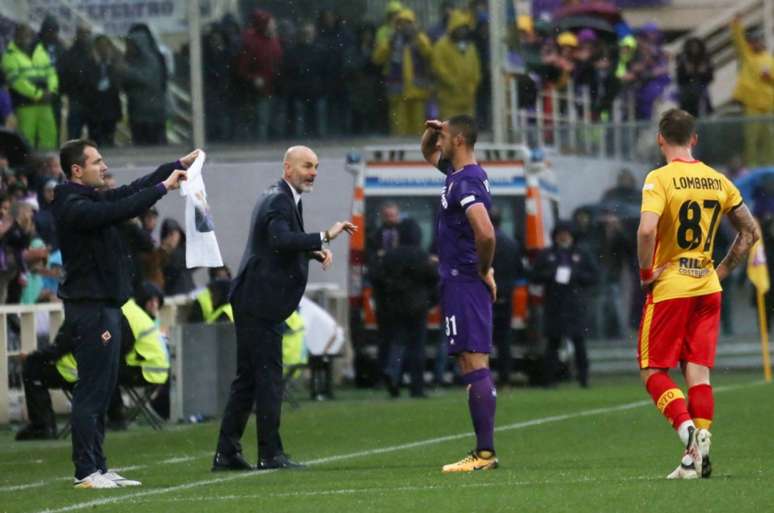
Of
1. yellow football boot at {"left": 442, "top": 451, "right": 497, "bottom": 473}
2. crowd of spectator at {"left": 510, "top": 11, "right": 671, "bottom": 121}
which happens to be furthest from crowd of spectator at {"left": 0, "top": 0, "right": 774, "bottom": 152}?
yellow football boot at {"left": 442, "top": 451, "right": 497, "bottom": 473}

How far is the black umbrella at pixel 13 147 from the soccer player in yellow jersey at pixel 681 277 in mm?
14685

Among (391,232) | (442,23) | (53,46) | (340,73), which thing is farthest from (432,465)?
(340,73)

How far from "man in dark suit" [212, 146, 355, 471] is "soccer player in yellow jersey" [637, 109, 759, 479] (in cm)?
236

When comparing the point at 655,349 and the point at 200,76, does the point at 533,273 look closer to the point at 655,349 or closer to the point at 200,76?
the point at 200,76

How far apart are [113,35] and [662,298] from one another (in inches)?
752

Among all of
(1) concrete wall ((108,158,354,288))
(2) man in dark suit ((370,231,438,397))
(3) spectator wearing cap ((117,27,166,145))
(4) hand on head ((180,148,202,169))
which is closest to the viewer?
(4) hand on head ((180,148,202,169))

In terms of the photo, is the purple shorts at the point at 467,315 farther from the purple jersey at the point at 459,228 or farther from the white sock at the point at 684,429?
the white sock at the point at 684,429

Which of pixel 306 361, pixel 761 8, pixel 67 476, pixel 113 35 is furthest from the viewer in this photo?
pixel 761 8

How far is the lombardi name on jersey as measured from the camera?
1216 centimetres

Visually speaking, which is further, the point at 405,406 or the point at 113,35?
the point at 113,35

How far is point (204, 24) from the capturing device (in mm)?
30531

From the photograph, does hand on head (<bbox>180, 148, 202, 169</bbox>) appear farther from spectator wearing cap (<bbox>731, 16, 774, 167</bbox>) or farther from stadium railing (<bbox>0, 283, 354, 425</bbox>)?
spectator wearing cap (<bbox>731, 16, 774, 167</bbox>)

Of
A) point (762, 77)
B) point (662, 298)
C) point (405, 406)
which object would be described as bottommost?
point (405, 406)

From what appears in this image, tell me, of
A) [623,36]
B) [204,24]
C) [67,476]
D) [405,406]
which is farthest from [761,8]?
[67,476]
